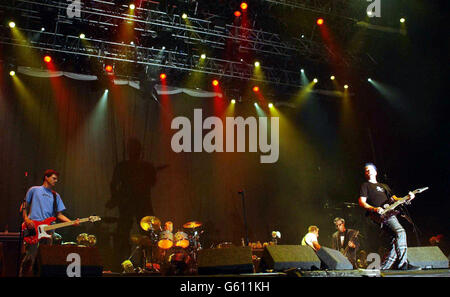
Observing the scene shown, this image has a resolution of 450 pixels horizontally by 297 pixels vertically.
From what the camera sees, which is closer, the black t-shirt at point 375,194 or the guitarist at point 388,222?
the guitarist at point 388,222

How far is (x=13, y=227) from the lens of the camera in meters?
9.73

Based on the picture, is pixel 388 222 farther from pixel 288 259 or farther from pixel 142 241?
pixel 142 241

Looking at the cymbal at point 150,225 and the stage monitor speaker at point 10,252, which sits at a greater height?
the cymbal at point 150,225

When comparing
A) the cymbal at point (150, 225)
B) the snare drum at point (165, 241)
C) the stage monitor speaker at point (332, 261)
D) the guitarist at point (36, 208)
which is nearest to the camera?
the stage monitor speaker at point (332, 261)

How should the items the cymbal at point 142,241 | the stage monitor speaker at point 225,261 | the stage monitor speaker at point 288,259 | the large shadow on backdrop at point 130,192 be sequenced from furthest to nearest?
the large shadow on backdrop at point 130,192, the cymbal at point 142,241, the stage monitor speaker at point 288,259, the stage monitor speaker at point 225,261

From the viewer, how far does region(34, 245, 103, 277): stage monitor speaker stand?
154 inches

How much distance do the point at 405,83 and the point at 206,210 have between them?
6.71 meters

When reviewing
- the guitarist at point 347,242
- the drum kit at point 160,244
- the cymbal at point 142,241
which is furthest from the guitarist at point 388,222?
the cymbal at point 142,241

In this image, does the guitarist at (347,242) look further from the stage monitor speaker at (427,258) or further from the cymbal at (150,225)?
the cymbal at (150,225)

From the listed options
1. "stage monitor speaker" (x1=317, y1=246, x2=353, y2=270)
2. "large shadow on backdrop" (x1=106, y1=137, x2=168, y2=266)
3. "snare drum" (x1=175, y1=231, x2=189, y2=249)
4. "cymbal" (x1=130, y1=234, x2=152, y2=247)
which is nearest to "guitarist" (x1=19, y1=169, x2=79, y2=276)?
"cymbal" (x1=130, y1=234, x2=152, y2=247)

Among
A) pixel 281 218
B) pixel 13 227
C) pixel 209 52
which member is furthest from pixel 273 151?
pixel 13 227

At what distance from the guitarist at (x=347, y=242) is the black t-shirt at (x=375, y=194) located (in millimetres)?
3186

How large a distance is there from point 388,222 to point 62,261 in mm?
4718

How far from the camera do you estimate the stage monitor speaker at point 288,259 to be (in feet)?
15.0
